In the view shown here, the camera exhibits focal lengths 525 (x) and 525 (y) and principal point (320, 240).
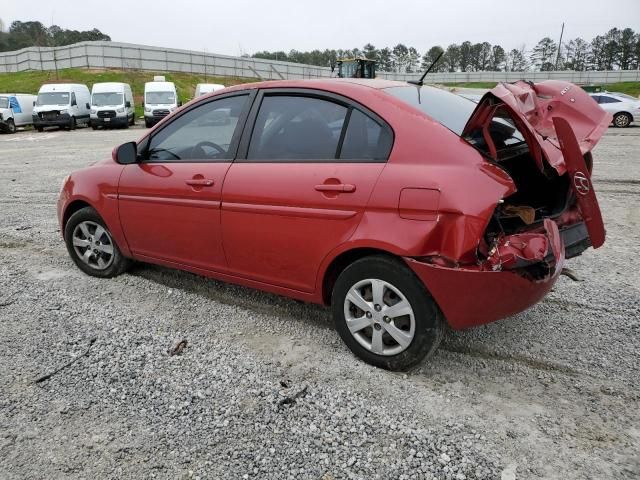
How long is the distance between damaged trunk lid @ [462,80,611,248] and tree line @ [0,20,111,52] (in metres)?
71.2

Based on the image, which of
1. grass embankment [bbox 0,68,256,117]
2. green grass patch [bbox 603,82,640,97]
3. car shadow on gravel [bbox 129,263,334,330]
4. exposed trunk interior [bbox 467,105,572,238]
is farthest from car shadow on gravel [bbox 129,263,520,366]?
green grass patch [bbox 603,82,640,97]

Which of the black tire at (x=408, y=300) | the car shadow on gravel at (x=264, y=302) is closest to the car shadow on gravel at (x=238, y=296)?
the car shadow on gravel at (x=264, y=302)

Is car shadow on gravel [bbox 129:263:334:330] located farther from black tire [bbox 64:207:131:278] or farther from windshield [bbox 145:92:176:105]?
windshield [bbox 145:92:176:105]

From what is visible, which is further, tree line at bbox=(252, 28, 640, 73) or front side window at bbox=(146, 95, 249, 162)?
tree line at bbox=(252, 28, 640, 73)

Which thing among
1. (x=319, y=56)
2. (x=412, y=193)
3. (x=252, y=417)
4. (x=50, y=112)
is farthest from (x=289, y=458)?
(x=319, y=56)

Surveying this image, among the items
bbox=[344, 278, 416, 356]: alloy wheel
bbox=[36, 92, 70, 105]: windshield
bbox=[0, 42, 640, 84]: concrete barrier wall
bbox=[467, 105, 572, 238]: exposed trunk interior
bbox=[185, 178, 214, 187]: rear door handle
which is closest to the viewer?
bbox=[344, 278, 416, 356]: alloy wheel

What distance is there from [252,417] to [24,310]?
240cm

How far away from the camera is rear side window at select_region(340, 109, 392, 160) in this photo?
9.93ft

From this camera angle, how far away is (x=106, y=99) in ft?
86.7

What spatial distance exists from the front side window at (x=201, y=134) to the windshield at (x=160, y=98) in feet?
81.5

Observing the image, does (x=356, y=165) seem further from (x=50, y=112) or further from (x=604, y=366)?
(x=50, y=112)

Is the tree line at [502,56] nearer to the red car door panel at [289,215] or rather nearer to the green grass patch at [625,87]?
the green grass patch at [625,87]

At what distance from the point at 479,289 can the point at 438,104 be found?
1.34 metres

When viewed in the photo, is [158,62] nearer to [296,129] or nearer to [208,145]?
[208,145]
